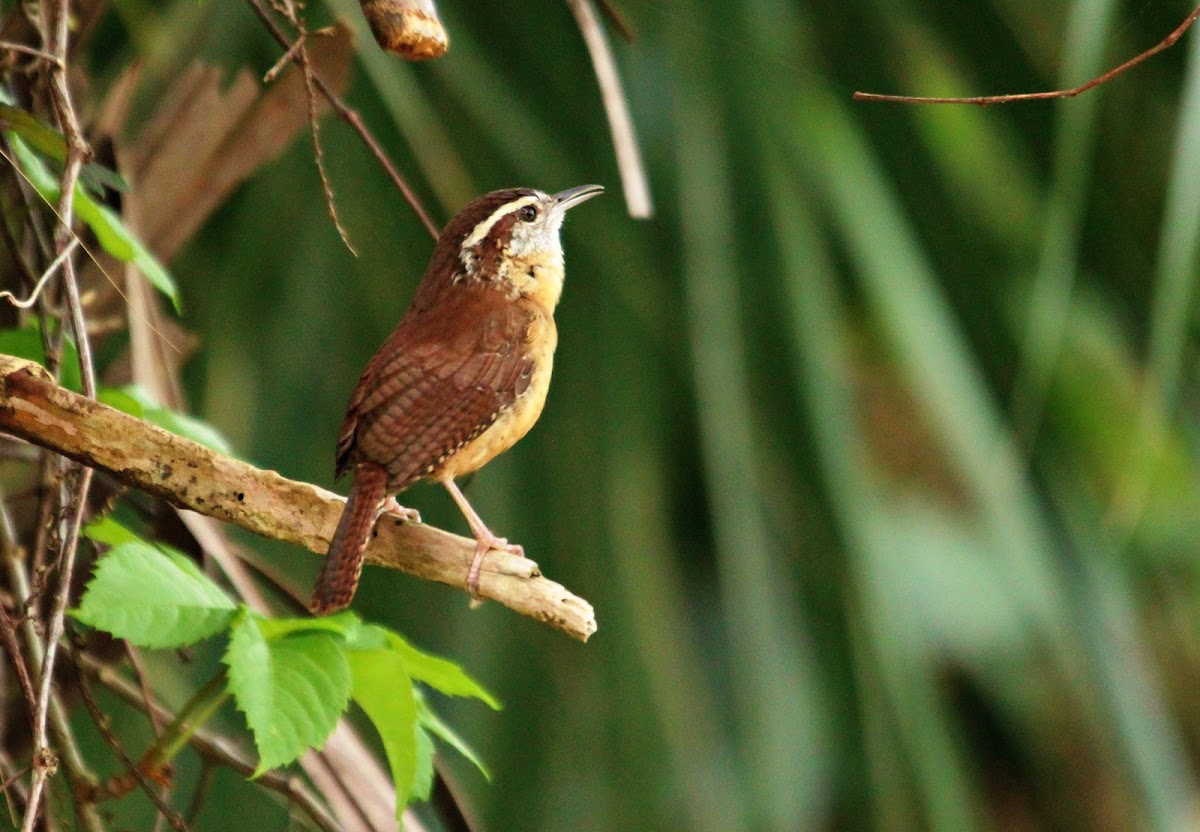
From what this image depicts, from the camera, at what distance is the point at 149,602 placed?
4.57 feet

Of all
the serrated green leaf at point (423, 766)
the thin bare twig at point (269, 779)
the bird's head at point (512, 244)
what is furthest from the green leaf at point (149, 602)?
the bird's head at point (512, 244)

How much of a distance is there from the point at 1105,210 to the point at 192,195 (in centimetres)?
170

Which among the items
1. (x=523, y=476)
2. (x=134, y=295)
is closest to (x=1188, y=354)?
(x=523, y=476)

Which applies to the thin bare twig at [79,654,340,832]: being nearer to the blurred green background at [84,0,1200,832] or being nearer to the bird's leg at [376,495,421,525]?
the bird's leg at [376,495,421,525]

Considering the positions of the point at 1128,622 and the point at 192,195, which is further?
the point at 1128,622

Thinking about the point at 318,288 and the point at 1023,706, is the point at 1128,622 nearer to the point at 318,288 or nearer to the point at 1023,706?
the point at 1023,706

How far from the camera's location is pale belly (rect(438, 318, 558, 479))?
2.16 m

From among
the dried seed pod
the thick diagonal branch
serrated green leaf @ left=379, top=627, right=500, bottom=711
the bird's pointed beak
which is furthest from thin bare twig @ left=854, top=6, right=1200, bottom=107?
the bird's pointed beak

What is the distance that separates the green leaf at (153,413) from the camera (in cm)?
177

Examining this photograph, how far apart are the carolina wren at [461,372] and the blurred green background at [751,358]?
0.29 m

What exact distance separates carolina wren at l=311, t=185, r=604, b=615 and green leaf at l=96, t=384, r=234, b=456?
0.19 meters

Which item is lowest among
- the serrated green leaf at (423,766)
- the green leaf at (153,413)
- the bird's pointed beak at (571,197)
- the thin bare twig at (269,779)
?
the thin bare twig at (269,779)

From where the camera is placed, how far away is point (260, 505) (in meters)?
1.56

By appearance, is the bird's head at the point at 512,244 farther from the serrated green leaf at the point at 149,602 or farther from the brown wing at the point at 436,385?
the serrated green leaf at the point at 149,602
